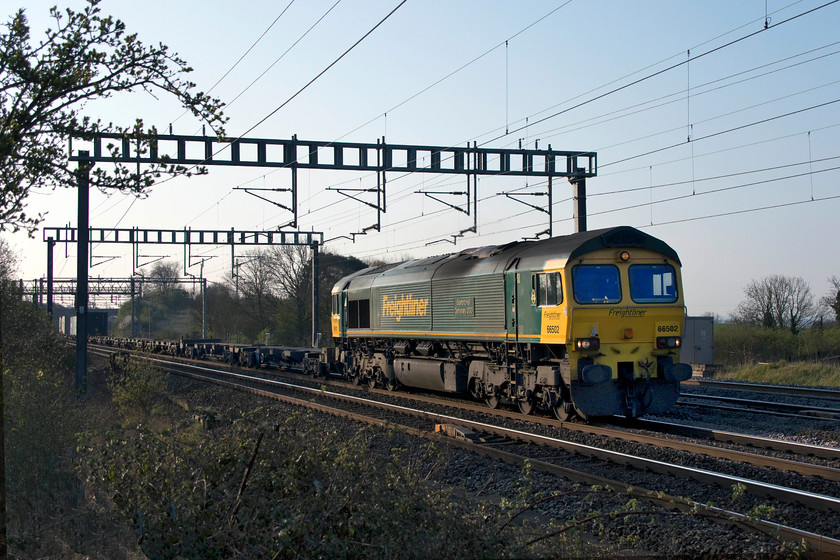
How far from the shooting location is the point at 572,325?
12930mm

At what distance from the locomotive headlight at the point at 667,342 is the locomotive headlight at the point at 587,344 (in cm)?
136

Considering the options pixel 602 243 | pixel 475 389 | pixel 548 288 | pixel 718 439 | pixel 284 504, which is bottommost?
pixel 718 439

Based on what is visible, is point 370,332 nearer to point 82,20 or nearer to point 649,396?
point 649,396

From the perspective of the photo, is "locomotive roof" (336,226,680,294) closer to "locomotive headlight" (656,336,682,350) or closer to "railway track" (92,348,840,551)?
"locomotive headlight" (656,336,682,350)

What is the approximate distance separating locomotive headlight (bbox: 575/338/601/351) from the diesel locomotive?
0.7 inches

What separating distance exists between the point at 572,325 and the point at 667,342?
2019 mm

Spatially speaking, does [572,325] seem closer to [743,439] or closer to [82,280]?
[743,439]

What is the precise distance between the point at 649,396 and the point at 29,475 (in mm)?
9993

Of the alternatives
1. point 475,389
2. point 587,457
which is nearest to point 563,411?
point 475,389

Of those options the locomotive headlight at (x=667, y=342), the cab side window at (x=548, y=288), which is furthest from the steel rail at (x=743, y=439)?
the cab side window at (x=548, y=288)

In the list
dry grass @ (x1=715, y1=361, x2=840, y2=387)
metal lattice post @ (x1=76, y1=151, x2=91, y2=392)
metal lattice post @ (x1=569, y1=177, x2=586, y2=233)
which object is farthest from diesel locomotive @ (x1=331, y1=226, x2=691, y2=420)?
dry grass @ (x1=715, y1=361, x2=840, y2=387)

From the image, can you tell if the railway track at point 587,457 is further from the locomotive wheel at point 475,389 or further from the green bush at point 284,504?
the green bush at point 284,504

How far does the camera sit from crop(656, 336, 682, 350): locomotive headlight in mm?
13539

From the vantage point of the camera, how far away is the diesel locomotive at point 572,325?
42.8ft
